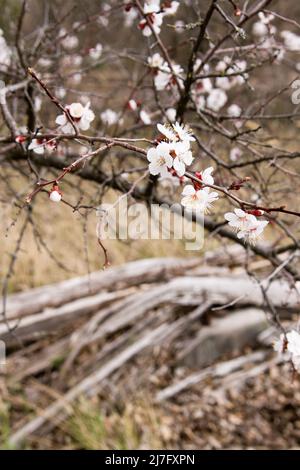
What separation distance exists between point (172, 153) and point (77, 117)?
510mm

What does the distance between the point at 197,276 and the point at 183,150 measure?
8.42ft

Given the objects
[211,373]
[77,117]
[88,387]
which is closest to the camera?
[77,117]

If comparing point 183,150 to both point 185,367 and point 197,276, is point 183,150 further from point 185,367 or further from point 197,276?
point 185,367

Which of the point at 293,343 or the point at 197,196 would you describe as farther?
the point at 293,343

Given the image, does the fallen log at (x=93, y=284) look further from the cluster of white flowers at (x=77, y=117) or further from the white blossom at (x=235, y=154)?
the cluster of white flowers at (x=77, y=117)

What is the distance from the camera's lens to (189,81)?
170cm

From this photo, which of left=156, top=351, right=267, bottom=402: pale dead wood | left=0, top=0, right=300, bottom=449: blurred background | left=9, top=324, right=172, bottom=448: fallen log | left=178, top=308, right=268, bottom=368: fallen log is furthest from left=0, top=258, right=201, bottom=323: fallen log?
left=156, top=351, right=267, bottom=402: pale dead wood

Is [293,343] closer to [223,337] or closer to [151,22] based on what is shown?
[151,22]

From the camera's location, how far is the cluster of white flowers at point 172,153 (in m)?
1.08

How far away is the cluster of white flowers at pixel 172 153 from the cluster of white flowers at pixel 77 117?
1.42 ft

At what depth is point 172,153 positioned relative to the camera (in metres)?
1.10

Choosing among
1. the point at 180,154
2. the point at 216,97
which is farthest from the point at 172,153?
the point at 216,97
